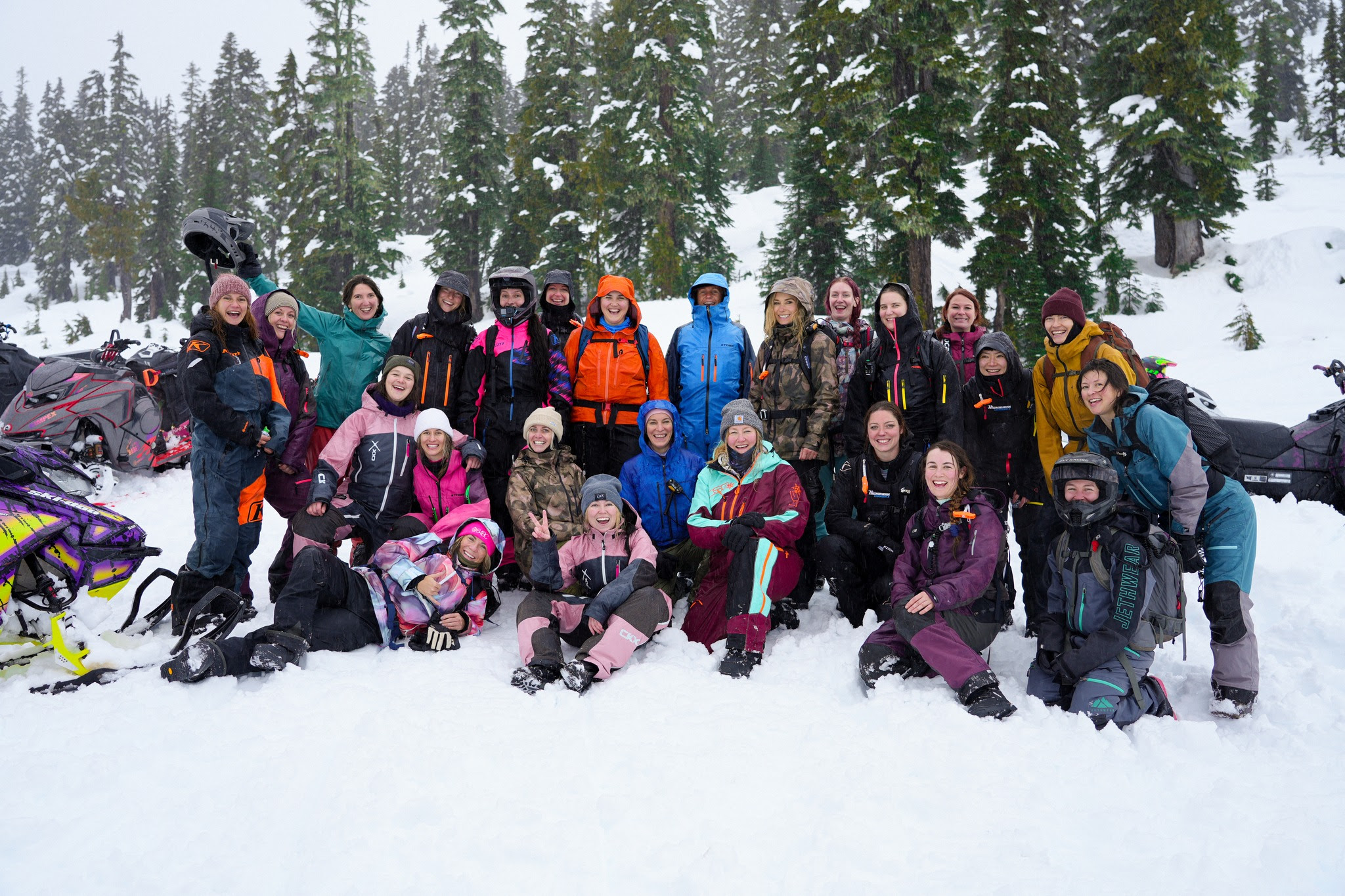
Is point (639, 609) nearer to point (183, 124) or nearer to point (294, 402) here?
point (294, 402)

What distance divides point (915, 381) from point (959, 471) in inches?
40.7

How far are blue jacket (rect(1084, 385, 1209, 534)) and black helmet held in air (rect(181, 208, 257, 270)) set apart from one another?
215 inches

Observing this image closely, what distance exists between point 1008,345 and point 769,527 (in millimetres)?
2128

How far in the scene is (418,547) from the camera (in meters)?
4.36

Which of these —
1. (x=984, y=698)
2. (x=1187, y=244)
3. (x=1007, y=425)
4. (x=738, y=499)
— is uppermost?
(x=1187, y=244)

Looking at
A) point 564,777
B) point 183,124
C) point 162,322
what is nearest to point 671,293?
point 564,777

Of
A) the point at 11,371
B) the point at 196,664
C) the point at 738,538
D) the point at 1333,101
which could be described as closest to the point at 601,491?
the point at 738,538

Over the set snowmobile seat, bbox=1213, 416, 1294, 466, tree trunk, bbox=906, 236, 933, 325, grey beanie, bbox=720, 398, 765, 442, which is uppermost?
tree trunk, bbox=906, 236, 933, 325

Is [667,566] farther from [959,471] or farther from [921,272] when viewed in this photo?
[921,272]

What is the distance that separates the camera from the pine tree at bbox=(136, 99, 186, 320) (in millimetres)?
33094

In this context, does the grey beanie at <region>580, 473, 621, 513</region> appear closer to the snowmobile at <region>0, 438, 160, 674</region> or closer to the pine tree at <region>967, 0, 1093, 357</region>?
the snowmobile at <region>0, 438, 160, 674</region>

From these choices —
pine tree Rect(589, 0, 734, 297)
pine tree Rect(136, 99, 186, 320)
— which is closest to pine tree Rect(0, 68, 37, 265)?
pine tree Rect(136, 99, 186, 320)

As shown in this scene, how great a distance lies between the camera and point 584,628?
14.4ft

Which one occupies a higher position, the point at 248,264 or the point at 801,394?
the point at 248,264
